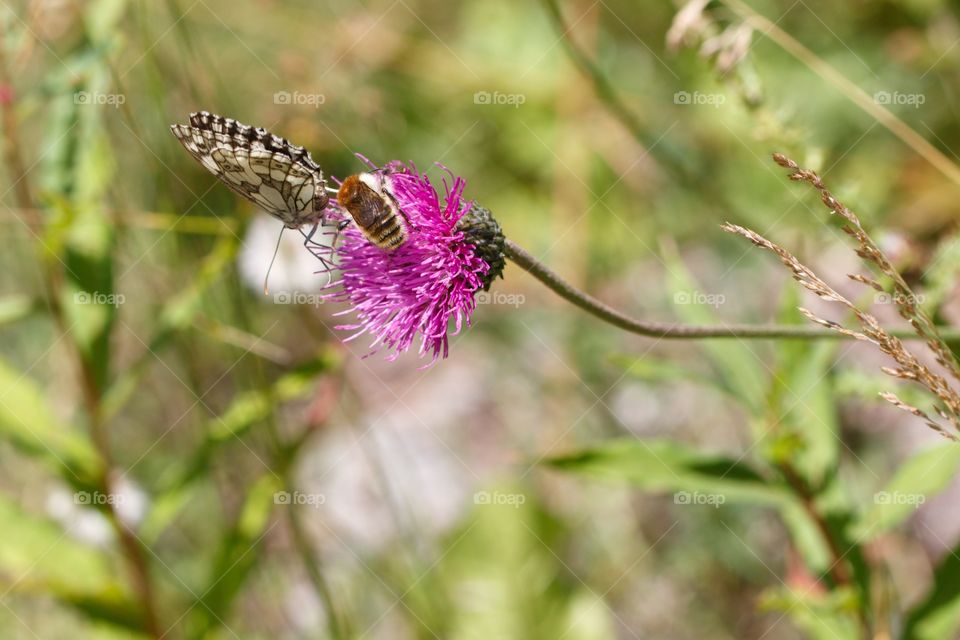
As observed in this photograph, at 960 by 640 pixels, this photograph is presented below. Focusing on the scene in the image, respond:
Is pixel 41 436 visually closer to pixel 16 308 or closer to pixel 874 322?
pixel 16 308

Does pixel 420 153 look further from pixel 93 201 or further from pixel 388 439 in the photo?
pixel 93 201

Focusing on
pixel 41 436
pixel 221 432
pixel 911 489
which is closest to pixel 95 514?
pixel 41 436

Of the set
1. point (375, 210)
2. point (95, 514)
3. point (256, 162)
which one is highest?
point (256, 162)

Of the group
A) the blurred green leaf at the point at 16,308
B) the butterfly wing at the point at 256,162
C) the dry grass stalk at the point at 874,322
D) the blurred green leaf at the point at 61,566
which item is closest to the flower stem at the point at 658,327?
the dry grass stalk at the point at 874,322

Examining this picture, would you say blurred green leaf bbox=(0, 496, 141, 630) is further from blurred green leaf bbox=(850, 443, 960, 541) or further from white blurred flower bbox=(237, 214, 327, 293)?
blurred green leaf bbox=(850, 443, 960, 541)

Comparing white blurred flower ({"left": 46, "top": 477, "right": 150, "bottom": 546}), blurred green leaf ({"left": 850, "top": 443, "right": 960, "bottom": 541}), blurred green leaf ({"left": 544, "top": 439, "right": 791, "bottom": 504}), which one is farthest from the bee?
white blurred flower ({"left": 46, "top": 477, "right": 150, "bottom": 546})

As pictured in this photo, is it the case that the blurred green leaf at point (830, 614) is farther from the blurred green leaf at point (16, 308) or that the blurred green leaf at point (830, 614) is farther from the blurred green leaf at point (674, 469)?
the blurred green leaf at point (16, 308)
